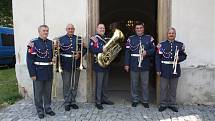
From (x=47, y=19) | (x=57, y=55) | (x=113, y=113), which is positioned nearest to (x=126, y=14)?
(x=47, y=19)

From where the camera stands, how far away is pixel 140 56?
7914 mm

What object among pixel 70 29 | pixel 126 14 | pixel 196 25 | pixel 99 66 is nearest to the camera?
pixel 70 29

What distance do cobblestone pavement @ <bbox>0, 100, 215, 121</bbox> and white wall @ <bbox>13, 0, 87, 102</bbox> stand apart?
0.75 m

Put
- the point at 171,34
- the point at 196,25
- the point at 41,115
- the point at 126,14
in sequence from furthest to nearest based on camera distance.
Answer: the point at 126,14
the point at 196,25
the point at 171,34
the point at 41,115

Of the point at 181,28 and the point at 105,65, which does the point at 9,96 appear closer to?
the point at 105,65

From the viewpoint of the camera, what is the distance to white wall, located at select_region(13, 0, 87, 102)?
833 cm

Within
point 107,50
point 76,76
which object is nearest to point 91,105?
point 76,76

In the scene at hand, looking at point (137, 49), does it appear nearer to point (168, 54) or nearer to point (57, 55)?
point (168, 54)

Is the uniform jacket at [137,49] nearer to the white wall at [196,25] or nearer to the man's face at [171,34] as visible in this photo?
the man's face at [171,34]

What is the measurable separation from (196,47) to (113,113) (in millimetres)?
2342

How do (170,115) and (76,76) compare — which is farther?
(76,76)

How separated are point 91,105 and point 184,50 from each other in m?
2.38

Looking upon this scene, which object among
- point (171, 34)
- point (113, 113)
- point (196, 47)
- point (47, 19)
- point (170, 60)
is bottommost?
point (113, 113)

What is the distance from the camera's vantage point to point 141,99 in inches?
331
